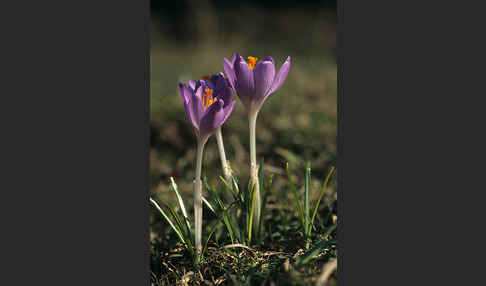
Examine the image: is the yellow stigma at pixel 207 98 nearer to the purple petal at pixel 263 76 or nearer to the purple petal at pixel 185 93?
the purple petal at pixel 185 93

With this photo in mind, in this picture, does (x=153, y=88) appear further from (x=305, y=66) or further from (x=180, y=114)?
(x=305, y=66)

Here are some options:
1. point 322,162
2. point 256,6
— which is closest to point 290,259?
point 322,162

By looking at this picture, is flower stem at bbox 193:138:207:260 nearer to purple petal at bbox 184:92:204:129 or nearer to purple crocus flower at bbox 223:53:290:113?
purple petal at bbox 184:92:204:129

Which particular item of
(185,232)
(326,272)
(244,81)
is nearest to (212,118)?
(244,81)

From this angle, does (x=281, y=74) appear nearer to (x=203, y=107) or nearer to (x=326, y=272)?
(x=203, y=107)

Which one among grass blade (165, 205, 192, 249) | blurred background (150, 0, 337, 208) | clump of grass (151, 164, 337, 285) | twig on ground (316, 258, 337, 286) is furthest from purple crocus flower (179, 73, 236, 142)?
blurred background (150, 0, 337, 208)
